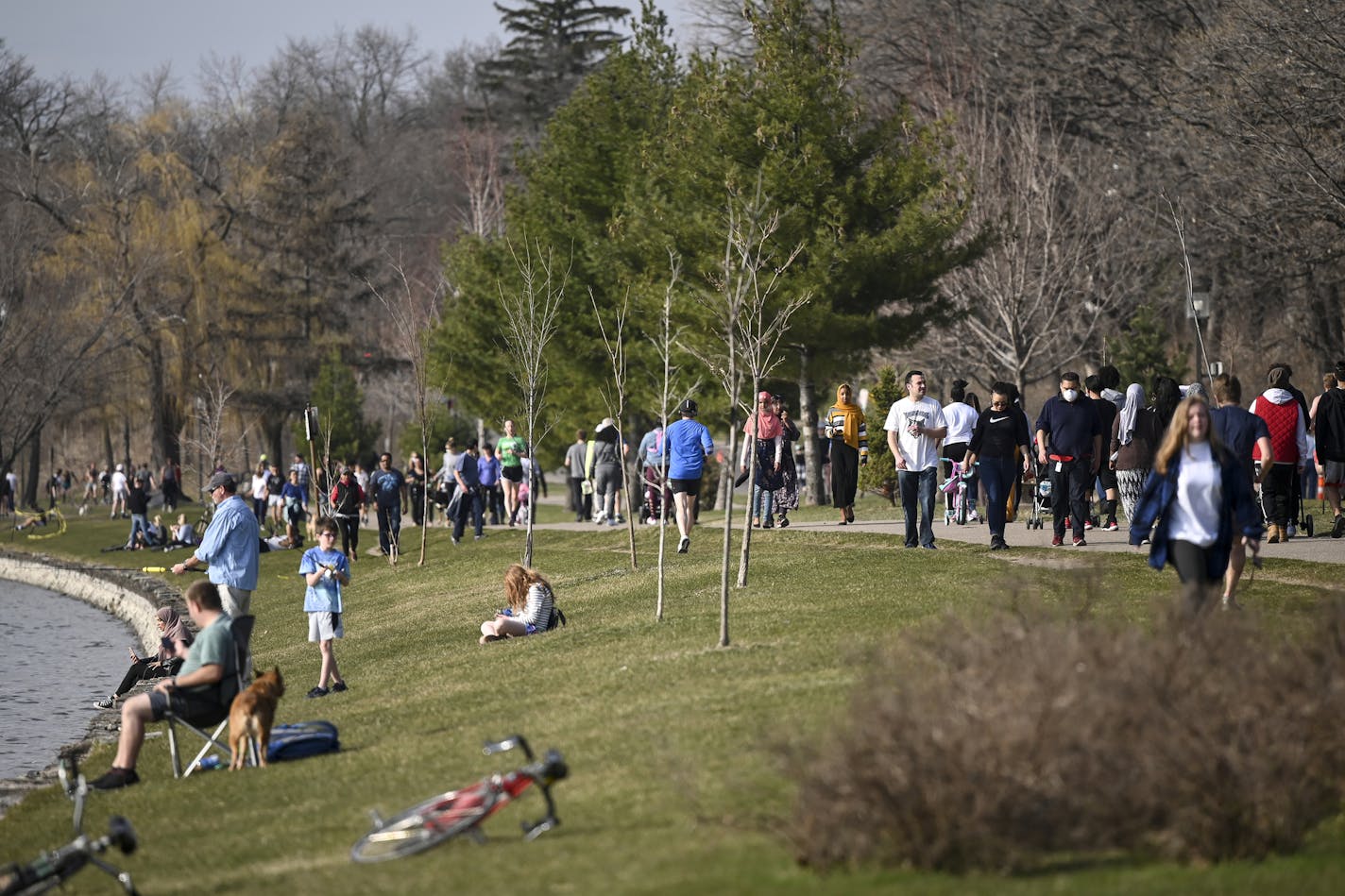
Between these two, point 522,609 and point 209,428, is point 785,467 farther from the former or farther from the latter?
point 209,428

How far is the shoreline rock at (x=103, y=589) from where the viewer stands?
17375 mm

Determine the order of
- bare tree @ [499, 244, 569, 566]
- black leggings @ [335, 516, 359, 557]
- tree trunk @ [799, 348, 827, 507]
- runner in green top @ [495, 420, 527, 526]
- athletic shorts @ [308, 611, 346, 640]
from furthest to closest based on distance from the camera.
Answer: tree trunk @ [799, 348, 827, 507]
black leggings @ [335, 516, 359, 557]
runner in green top @ [495, 420, 527, 526]
bare tree @ [499, 244, 569, 566]
athletic shorts @ [308, 611, 346, 640]

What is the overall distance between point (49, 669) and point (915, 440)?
14.4 m

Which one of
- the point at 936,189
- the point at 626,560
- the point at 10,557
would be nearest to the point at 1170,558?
the point at 626,560

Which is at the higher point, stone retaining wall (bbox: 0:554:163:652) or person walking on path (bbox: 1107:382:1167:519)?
person walking on path (bbox: 1107:382:1167:519)

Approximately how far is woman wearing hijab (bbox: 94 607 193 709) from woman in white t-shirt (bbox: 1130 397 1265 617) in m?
10.7

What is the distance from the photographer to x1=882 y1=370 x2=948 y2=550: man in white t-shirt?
1795cm

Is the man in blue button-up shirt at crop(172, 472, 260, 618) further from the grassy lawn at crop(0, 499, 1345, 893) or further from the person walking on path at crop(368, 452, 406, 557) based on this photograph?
the person walking on path at crop(368, 452, 406, 557)

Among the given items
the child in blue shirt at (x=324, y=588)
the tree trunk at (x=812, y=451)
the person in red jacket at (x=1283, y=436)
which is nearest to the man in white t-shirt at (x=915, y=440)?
the person in red jacket at (x=1283, y=436)

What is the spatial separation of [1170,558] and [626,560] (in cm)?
1301

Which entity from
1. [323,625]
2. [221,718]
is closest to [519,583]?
[323,625]

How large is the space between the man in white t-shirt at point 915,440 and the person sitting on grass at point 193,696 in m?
8.30

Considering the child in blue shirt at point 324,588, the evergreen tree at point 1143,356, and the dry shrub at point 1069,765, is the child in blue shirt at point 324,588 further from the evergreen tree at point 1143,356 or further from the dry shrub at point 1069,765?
the evergreen tree at point 1143,356

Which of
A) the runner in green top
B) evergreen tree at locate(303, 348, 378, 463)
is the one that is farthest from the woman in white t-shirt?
evergreen tree at locate(303, 348, 378, 463)
